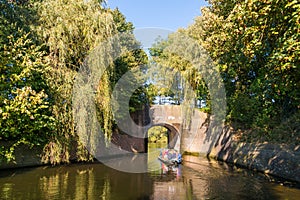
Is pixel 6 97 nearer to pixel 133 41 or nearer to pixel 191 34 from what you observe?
pixel 133 41

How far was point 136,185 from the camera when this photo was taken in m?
11.0

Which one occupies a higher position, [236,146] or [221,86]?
[221,86]

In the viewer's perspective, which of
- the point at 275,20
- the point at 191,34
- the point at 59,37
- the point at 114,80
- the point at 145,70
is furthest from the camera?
the point at 145,70

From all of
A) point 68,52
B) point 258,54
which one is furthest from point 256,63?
point 68,52

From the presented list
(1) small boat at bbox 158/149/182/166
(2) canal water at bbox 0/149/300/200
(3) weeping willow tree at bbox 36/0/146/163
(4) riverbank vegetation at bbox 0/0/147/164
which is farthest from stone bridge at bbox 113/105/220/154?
(2) canal water at bbox 0/149/300/200

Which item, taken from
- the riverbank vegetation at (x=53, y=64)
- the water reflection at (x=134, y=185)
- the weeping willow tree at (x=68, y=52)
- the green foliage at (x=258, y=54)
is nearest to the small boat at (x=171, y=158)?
the water reflection at (x=134, y=185)

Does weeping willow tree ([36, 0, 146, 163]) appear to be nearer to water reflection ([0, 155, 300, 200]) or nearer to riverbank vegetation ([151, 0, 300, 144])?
water reflection ([0, 155, 300, 200])

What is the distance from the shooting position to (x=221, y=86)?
735 inches

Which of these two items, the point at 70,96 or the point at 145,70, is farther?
the point at 145,70

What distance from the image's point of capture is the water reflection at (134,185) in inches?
364

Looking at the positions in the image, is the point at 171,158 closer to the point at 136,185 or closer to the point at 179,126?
the point at 136,185

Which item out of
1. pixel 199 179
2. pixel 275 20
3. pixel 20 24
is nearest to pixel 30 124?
pixel 20 24

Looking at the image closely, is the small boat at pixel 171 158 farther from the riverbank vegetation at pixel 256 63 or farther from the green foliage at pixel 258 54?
the green foliage at pixel 258 54

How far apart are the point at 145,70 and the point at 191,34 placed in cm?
606
